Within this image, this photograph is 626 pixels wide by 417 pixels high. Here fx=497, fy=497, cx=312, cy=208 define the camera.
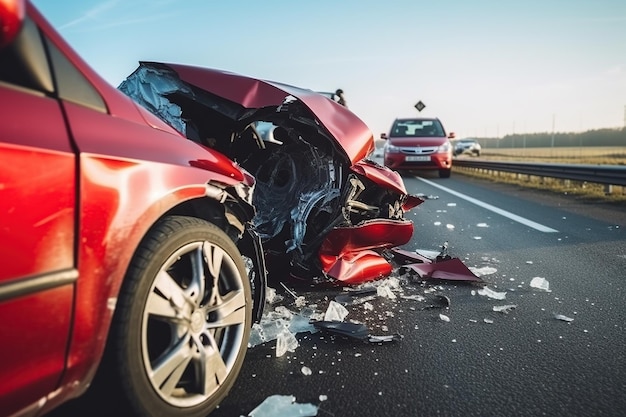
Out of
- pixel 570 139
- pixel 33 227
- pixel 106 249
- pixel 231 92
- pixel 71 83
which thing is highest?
pixel 231 92

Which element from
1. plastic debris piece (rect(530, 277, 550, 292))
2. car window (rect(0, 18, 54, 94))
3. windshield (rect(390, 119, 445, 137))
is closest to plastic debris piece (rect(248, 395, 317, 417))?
car window (rect(0, 18, 54, 94))

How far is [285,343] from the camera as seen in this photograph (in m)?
2.71

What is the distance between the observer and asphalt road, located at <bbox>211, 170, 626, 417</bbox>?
2.10 m

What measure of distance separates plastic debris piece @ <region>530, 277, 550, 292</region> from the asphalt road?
49 mm

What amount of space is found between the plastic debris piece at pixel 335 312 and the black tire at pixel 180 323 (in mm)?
1035

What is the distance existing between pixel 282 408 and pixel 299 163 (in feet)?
8.50

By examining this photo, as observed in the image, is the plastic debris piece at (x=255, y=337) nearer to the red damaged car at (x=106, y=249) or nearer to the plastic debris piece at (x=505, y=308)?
the red damaged car at (x=106, y=249)

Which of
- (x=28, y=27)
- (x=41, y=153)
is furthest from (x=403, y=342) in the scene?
(x=28, y=27)

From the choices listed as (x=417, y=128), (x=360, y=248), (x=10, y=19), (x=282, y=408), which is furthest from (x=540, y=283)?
(x=417, y=128)

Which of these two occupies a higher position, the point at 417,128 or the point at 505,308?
→ the point at 417,128

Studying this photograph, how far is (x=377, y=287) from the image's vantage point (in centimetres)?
376

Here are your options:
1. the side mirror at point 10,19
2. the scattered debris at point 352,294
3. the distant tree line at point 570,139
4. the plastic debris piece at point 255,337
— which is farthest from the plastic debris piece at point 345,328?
the distant tree line at point 570,139

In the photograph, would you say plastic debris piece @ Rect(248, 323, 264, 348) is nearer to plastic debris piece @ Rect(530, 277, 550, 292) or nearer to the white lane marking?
plastic debris piece @ Rect(530, 277, 550, 292)

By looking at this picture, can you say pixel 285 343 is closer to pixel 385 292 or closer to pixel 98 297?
pixel 385 292
